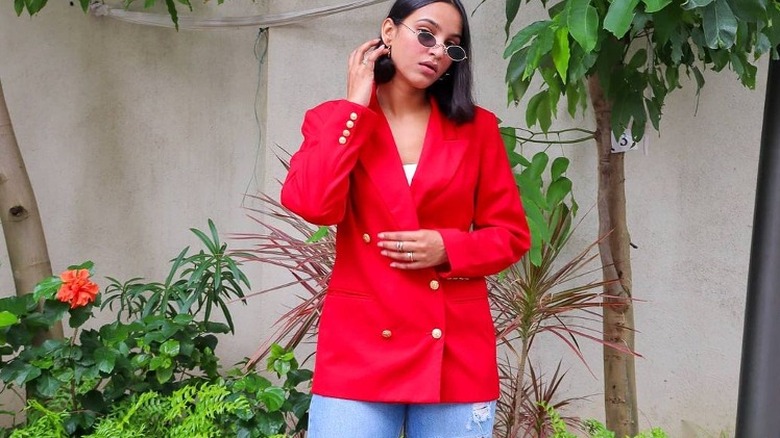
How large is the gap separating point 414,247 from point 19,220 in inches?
75.5

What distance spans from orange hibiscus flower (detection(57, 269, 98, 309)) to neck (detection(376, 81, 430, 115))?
1336 millimetres

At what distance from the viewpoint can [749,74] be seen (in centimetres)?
235

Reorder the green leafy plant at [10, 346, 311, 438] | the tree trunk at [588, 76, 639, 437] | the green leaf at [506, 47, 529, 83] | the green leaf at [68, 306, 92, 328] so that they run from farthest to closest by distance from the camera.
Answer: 1. the tree trunk at [588, 76, 639, 437]
2. the green leaf at [68, 306, 92, 328]
3. the green leafy plant at [10, 346, 311, 438]
4. the green leaf at [506, 47, 529, 83]

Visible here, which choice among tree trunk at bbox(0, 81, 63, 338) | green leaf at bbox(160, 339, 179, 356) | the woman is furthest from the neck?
tree trunk at bbox(0, 81, 63, 338)

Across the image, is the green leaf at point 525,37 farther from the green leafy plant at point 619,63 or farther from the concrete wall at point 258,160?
the concrete wall at point 258,160

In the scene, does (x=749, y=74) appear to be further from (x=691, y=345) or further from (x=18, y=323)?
(x=18, y=323)

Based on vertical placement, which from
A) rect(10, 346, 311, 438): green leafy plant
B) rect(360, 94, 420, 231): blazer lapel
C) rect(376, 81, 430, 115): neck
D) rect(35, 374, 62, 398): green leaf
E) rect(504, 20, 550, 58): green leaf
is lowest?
rect(10, 346, 311, 438): green leafy plant

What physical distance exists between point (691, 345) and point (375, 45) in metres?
2.18

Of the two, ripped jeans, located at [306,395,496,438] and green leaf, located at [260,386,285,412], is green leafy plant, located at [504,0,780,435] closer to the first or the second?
ripped jeans, located at [306,395,496,438]

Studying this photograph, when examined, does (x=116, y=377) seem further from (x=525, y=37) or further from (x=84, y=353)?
(x=525, y=37)

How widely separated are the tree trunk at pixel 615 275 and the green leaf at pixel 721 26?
3.05ft

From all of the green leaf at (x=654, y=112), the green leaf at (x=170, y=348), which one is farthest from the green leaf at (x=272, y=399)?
the green leaf at (x=654, y=112)

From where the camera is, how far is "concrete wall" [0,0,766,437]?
3268 millimetres

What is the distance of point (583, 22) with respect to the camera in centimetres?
180
